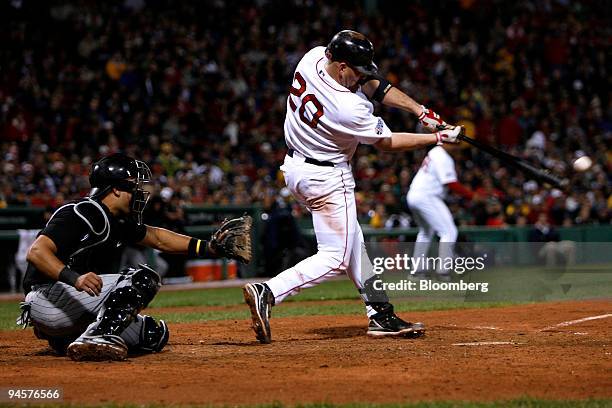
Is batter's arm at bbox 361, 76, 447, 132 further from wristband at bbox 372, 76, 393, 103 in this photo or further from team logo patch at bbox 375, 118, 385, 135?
team logo patch at bbox 375, 118, 385, 135

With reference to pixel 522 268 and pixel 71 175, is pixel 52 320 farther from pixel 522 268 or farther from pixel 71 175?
pixel 71 175

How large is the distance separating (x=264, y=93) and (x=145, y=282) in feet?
48.2

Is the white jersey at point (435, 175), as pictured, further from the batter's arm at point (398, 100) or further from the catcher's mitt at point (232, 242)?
the catcher's mitt at point (232, 242)

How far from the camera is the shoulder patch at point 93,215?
579cm

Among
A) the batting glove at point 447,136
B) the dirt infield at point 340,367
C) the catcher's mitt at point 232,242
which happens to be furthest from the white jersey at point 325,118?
the dirt infield at point 340,367

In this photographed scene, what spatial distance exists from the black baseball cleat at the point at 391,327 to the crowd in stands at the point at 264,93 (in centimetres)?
795

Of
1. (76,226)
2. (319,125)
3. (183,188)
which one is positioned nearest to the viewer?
(76,226)

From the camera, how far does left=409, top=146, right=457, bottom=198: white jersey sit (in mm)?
12016

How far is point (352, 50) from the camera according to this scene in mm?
6570

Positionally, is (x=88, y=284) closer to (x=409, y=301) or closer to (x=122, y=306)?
(x=122, y=306)

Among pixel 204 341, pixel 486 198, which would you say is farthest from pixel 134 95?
pixel 204 341

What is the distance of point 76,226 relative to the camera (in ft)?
18.9

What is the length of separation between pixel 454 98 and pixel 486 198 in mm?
6684

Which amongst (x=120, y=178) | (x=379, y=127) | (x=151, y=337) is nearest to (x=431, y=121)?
(x=379, y=127)
